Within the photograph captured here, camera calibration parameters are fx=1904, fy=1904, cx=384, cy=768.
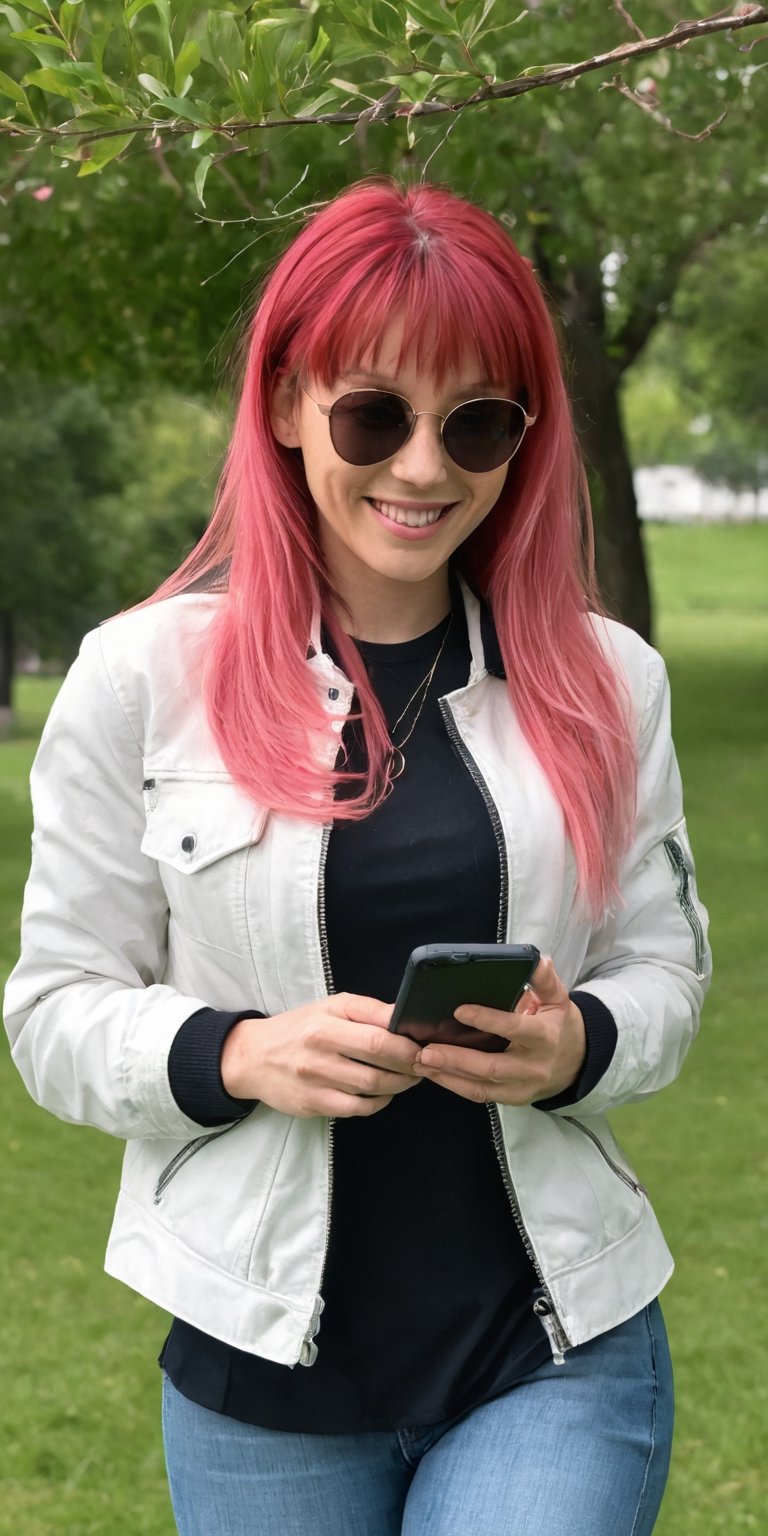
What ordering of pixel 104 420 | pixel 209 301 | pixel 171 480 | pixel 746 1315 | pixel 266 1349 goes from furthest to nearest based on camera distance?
pixel 171 480
pixel 104 420
pixel 209 301
pixel 746 1315
pixel 266 1349

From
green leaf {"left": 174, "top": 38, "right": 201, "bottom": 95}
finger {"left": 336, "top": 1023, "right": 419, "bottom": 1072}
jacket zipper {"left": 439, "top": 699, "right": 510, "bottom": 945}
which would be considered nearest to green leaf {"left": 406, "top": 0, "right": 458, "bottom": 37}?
green leaf {"left": 174, "top": 38, "right": 201, "bottom": 95}

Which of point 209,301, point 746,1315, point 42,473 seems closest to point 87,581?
point 42,473

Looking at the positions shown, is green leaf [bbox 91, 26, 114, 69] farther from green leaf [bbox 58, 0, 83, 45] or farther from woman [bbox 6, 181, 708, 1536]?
woman [bbox 6, 181, 708, 1536]

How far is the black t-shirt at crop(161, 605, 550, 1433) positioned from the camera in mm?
2232

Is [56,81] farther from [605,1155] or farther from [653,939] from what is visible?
[605,1155]

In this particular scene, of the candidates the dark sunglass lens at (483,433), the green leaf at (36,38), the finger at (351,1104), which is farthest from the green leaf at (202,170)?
the finger at (351,1104)

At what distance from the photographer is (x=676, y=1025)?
A: 2424mm

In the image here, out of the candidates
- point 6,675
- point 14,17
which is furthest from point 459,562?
point 6,675

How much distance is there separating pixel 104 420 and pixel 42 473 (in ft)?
6.93

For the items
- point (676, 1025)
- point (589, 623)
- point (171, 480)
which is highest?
point (589, 623)

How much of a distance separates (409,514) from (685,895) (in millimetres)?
621

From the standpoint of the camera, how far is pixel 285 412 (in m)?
2.46

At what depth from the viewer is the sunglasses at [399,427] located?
90.4 inches

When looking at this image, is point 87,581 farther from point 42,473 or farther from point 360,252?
point 360,252
